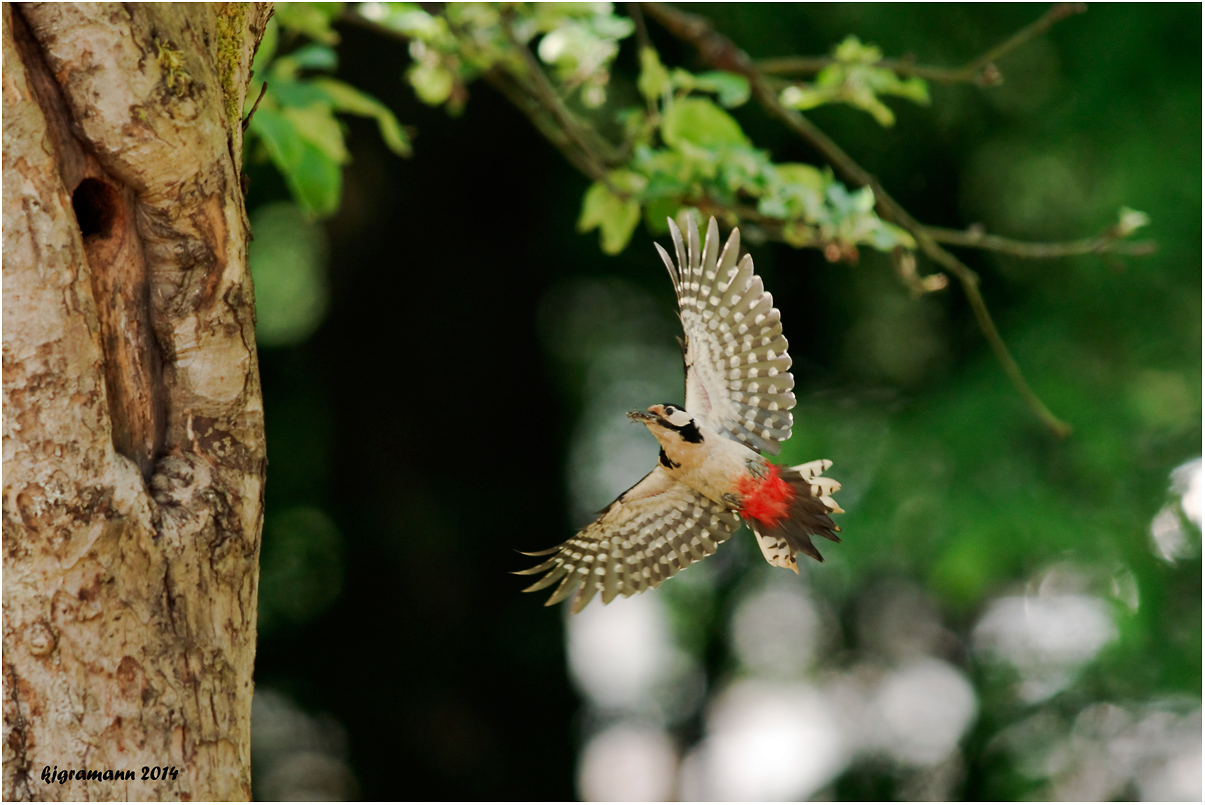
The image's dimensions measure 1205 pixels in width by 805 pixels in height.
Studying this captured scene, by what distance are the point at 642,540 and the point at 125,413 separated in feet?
3.99

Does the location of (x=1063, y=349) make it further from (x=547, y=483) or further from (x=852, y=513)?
(x=547, y=483)

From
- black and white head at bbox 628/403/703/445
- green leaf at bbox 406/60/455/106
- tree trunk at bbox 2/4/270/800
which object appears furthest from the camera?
green leaf at bbox 406/60/455/106

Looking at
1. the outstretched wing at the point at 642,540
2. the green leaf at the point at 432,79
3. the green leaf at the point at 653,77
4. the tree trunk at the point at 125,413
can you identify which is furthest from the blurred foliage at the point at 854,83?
the tree trunk at the point at 125,413

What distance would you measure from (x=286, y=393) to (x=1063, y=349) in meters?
4.97

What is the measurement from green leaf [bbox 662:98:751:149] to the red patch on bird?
155 cm

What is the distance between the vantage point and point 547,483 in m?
6.46

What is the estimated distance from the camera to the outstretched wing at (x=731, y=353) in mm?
2172

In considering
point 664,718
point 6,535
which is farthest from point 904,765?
point 6,535

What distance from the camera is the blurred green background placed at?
5.71 m

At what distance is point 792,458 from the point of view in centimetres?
530

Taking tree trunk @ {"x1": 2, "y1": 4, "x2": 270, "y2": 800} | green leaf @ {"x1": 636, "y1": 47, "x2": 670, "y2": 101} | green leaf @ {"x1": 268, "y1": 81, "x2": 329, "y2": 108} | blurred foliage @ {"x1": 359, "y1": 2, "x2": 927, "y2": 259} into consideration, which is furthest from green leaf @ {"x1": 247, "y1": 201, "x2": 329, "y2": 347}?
tree trunk @ {"x1": 2, "y1": 4, "x2": 270, "y2": 800}

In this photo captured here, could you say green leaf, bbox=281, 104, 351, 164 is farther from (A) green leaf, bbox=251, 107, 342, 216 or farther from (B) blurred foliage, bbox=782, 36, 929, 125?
(B) blurred foliage, bbox=782, 36, 929, 125

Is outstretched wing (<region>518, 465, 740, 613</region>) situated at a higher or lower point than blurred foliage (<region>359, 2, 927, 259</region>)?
lower

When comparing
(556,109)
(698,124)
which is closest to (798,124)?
(698,124)
